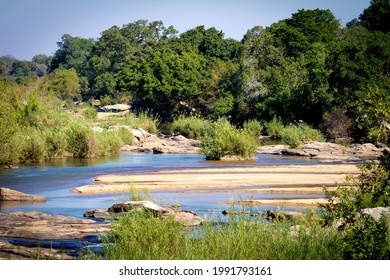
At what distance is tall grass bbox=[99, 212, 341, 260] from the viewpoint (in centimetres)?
935

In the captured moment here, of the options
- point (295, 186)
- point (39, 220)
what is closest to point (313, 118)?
point (295, 186)

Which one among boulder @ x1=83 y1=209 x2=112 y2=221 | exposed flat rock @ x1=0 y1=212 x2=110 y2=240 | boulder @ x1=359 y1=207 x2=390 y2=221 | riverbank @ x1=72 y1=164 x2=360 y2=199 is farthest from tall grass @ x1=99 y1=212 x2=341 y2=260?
riverbank @ x1=72 y1=164 x2=360 y2=199

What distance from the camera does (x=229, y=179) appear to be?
2211cm

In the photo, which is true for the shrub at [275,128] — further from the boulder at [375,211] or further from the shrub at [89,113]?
the boulder at [375,211]

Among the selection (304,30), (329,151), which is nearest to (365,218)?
(329,151)

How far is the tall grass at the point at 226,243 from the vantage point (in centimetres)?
935

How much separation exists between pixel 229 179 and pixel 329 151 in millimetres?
10835

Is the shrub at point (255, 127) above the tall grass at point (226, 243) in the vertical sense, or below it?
above

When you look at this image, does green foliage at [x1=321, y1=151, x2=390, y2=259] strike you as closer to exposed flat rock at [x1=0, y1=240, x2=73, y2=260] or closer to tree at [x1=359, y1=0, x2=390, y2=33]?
exposed flat rock at [x1=0, y1=240, x2=73, y2=260]

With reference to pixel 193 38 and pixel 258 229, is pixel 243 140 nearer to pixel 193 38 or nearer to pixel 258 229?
pixel 258 229

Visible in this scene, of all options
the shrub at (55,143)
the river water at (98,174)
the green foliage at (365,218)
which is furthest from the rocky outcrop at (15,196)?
the shrub at (55,143)

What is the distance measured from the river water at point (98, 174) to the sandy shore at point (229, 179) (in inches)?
27.7

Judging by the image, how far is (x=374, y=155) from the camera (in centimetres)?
3109

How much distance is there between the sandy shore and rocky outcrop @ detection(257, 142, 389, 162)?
16.4 feet
